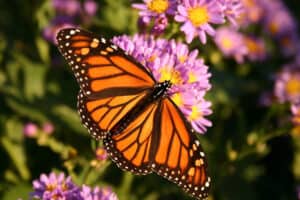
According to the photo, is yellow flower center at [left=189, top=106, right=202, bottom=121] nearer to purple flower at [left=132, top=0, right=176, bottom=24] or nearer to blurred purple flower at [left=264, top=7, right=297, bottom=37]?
purple flower at [left=132, top=0, right=176, bottom=24]

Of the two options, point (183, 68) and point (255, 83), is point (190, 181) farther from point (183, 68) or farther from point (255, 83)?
point (255, 83)

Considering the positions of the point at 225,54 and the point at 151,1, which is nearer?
the point at 151,1

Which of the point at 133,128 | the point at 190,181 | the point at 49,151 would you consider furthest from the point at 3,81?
the point at 190,181

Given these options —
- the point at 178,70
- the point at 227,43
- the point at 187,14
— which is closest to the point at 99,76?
the point at 178,70

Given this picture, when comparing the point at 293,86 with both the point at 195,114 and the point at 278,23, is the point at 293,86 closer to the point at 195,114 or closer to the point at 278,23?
the point at 278,23

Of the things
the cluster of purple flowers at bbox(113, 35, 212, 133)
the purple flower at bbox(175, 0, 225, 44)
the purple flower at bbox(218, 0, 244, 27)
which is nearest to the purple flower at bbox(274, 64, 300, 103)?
the purple flower at bbox(218, 0, 244, 27)

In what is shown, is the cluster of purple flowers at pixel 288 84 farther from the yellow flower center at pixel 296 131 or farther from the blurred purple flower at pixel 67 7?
the blurred purple flower at pixel 67 7
